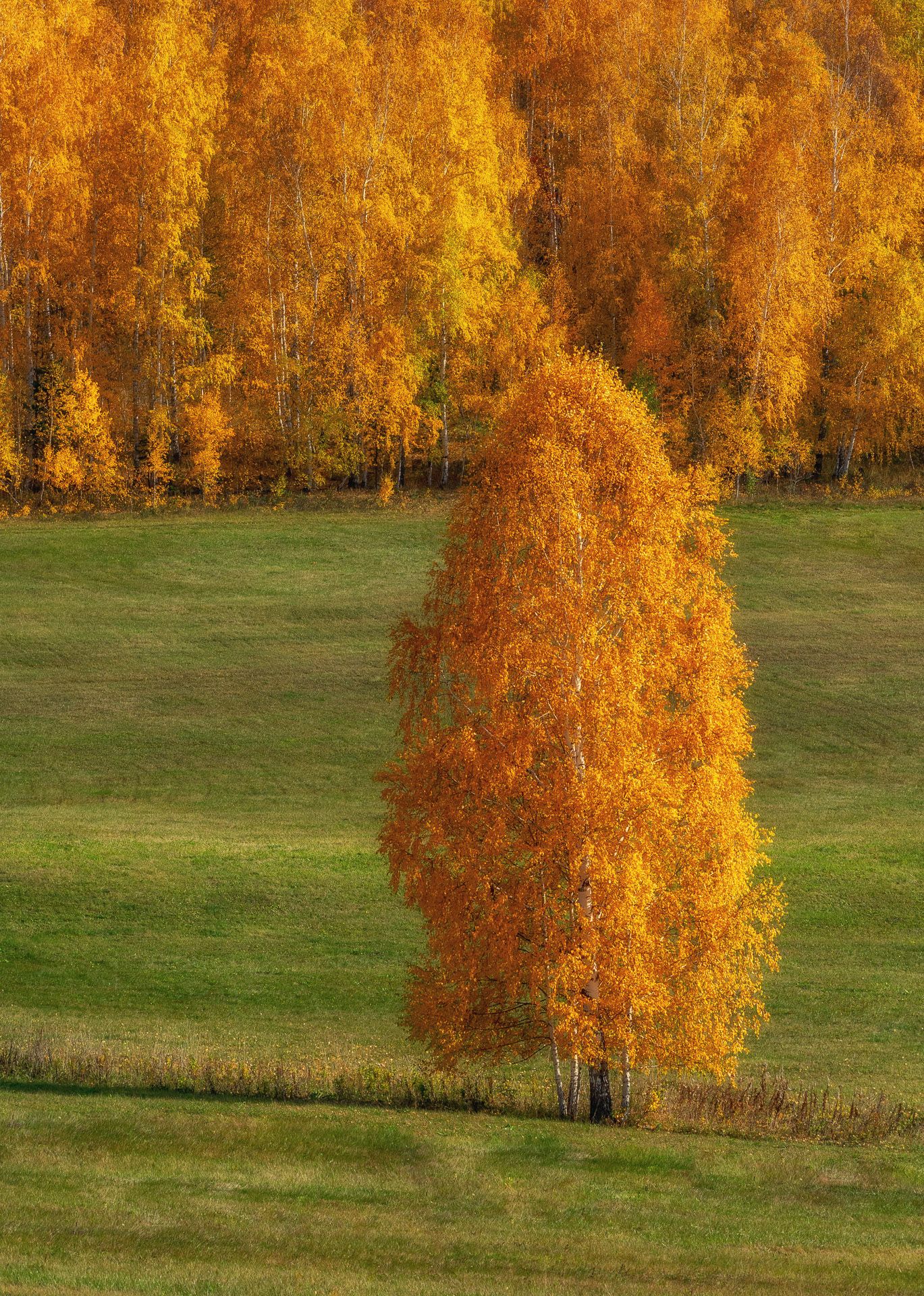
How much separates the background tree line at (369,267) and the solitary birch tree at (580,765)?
145 feet

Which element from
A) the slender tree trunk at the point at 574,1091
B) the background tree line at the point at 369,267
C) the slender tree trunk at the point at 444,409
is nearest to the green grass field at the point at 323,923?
the slender tree trunk at the point at 574,1091

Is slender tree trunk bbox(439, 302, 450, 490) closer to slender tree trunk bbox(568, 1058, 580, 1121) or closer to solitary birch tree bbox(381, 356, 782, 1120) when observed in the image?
solitary birch tree bbox(381, 356, 782, 1120)

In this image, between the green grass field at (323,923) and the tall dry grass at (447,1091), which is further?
the tall dry grass at (447,1091)

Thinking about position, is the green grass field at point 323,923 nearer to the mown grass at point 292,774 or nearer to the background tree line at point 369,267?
the mown grass at point 292,774

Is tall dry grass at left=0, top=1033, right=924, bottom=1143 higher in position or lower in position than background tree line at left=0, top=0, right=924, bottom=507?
lower

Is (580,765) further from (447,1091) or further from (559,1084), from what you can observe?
(447,1091)

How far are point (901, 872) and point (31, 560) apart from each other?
35.4 meters

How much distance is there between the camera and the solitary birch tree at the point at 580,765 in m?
20.9

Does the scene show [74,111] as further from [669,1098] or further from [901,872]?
[669,1098]

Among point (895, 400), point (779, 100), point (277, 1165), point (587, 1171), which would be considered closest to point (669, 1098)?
point (587, 1171)

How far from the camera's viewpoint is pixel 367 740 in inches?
1827

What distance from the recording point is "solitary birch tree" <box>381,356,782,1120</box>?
20.9 metres

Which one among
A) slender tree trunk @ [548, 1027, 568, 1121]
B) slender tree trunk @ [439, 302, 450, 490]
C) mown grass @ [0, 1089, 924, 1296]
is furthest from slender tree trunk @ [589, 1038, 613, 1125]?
slender tree trunk @ [439, 302, 450, 490]

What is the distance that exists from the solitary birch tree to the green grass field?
1661 mm
